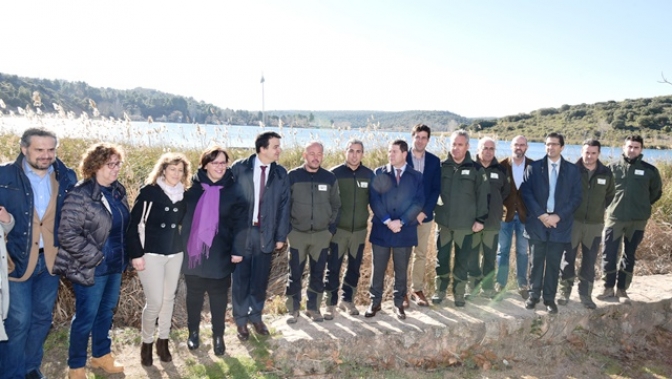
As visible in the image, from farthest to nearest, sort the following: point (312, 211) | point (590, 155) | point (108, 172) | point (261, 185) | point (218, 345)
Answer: point (590, 155) < point (312, 211) < point (261, 185) < point (218, 345) < point (108, 172)

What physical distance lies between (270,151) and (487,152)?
258 centimetres

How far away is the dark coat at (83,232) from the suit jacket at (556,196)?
14.5ft

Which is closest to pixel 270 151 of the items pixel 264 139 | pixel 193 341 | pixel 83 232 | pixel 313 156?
pixel 264 139

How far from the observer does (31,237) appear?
3.26 m

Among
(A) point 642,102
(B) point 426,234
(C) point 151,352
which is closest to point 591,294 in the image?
(B) point 426,234

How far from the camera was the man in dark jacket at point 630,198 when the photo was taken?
5.48m

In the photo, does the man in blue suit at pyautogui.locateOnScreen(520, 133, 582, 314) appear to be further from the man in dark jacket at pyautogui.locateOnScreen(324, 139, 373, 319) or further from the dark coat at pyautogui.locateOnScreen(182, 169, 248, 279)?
the dark coat at pyautogui.locateOnScreen(182, 169, 248, 279)

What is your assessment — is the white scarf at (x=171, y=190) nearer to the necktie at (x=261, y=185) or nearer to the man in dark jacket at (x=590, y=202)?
the necktie at (x=261, y=185)

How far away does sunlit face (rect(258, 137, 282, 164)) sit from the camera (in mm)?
4281

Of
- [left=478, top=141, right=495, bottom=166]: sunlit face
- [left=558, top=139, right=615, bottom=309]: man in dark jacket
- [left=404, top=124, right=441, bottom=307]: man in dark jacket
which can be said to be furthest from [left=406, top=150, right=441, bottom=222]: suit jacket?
[left=558, top=139, right=615, bottom=309]: man in dark jacket

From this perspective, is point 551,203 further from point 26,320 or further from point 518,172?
point 26,320

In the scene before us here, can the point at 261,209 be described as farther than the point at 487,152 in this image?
No

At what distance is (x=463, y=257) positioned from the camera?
5191 millimetres

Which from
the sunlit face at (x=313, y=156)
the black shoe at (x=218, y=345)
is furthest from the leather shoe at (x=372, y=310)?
the sunlit face at (x=313, y=156)
